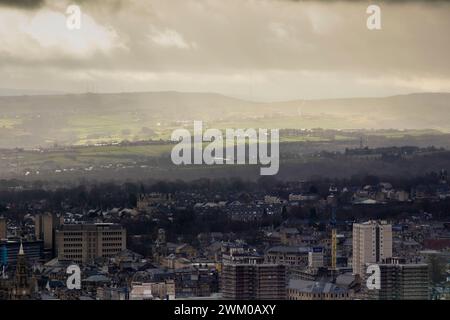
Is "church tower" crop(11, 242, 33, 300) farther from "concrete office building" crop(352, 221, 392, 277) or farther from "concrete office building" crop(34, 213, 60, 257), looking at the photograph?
"concrete office building" crop(34, 213, 60, 257)

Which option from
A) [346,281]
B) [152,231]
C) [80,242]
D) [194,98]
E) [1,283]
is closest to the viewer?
[1,283]

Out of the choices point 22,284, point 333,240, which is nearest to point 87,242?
point 333,240

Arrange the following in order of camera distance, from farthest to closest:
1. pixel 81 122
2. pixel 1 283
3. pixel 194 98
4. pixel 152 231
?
1. pixel 81 122
2. pixel 194 98
3. pixel 152 231
4. pixel 1 283

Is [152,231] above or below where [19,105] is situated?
below

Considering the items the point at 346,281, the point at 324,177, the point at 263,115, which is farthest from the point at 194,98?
the point at 346,281

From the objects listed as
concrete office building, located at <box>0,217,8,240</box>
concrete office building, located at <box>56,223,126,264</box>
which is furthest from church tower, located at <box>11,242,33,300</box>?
concrete office building, located at <box>0,217,8,240</box>

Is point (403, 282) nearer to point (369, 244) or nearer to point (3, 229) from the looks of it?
point (369, 244)

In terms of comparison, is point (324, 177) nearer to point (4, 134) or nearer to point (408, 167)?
point (408, 167)
